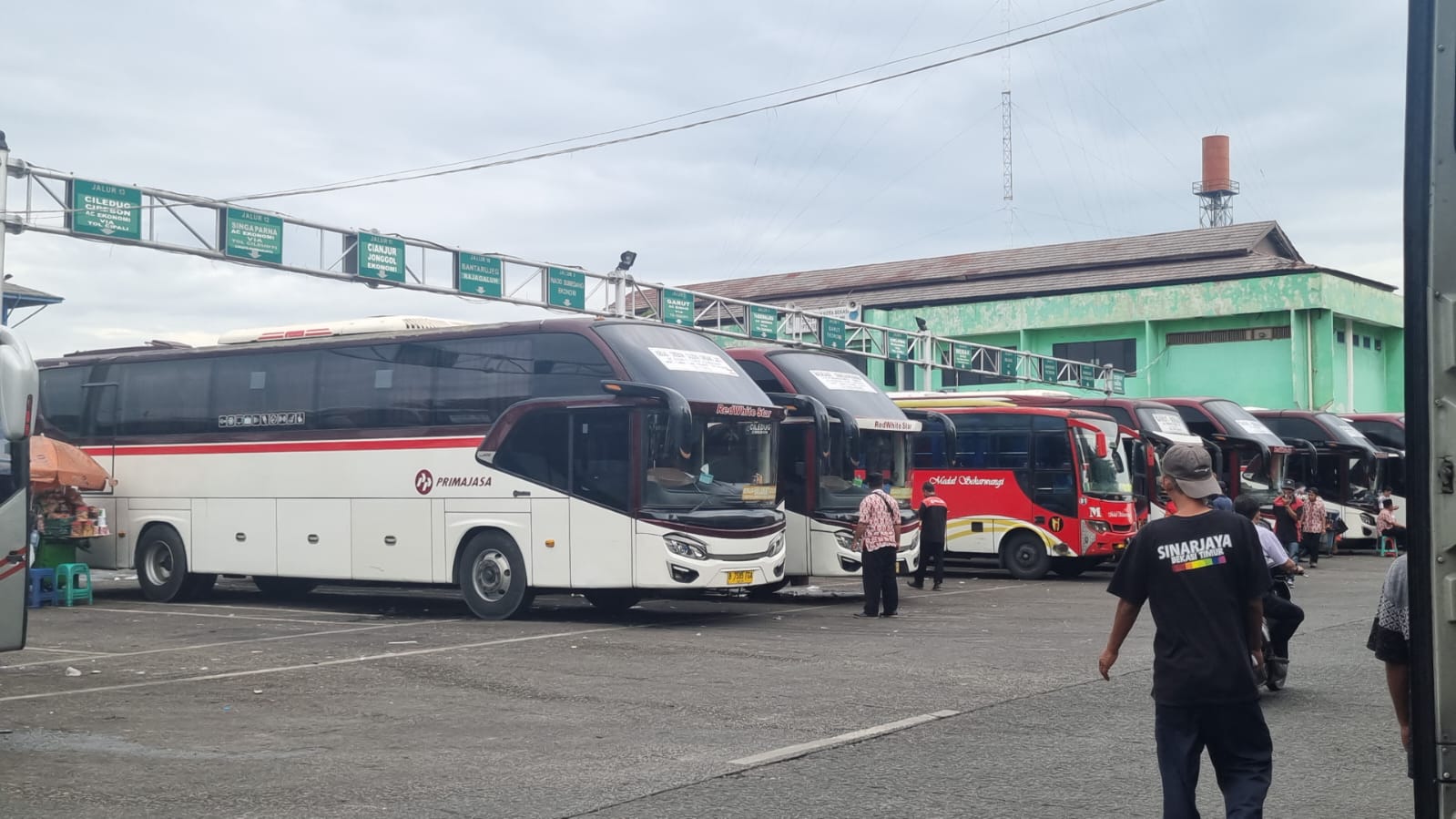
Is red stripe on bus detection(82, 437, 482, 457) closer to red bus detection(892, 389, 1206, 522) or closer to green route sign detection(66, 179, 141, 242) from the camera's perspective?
green route sign detection(66, 179, 141, 242)

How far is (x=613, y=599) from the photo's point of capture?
18.7 metres

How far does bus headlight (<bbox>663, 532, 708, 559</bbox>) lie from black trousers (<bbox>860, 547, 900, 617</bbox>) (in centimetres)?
238

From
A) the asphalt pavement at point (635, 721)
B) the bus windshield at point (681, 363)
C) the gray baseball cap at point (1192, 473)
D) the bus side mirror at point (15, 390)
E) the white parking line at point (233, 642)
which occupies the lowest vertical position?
the white parking line at point (233, 642)

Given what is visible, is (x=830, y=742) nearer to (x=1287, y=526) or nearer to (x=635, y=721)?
→ (x=635, y=721)

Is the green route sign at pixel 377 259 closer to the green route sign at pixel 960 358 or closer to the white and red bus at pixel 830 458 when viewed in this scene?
the white and red bus at pixel 830 458

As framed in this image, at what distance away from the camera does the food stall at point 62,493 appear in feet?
63.7

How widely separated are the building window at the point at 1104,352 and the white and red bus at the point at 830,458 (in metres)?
31.4

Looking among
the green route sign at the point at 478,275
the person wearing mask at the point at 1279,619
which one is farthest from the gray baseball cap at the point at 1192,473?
the green route sign at the point at 478,275

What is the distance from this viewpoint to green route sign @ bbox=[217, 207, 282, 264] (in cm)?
2297

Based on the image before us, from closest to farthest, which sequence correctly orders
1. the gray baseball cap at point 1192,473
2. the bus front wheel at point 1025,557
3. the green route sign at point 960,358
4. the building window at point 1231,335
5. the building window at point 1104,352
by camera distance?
the gray baseball cap at point 1192,473
the bus front wheel at point 1025,557
the green route sign at point 960,358
the building window at point 1231,335
the building window at point 1104,352

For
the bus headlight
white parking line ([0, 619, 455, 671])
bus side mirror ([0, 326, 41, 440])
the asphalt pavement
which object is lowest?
white parking line ([0, 619, 455, 671])

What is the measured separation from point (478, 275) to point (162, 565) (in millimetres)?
8695

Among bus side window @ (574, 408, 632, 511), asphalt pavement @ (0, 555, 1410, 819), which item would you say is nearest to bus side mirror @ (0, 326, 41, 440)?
asphalt pavement @ (0, 555, 1410, 819)

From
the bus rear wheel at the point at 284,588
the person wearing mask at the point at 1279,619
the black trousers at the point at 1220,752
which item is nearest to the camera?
the black trousers at the point at 1220,752
